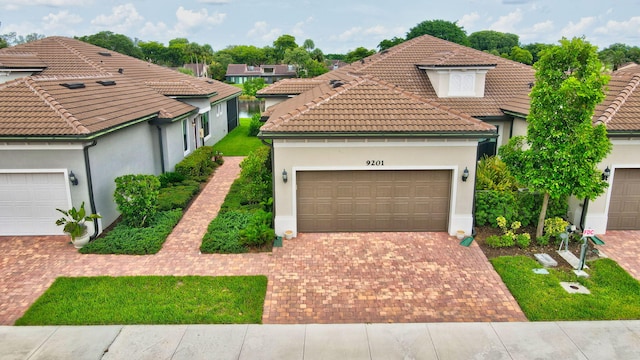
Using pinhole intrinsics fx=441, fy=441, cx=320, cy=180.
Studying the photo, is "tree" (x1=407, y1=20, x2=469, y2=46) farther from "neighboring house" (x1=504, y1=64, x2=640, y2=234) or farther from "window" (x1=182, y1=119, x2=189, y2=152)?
"neighboring house" (x1=504, y1=64, x2=640, y2=234)

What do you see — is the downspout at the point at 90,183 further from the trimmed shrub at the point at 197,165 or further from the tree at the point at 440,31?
the tree at the point at 440,31

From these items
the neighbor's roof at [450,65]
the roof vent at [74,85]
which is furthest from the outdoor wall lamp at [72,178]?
the neighbor's roof at [450,65]

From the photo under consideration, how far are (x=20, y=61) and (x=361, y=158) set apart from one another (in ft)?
56.7

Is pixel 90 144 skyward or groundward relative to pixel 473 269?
skyward

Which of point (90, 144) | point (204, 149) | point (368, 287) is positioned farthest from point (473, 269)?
point (204, 149)

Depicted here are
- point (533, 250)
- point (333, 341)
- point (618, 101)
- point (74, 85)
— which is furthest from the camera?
point (74, 85)

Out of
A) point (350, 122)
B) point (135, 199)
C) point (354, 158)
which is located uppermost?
point (350, 122)

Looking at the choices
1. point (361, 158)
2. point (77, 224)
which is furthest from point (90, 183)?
point (361, 158)

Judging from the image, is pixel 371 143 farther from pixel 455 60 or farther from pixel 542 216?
pixel 455 60

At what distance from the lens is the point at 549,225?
12211 millimetres

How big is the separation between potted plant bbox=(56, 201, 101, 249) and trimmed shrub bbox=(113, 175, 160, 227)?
2.82 feet

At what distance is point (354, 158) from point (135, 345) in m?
7.06

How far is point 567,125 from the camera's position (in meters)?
11.0

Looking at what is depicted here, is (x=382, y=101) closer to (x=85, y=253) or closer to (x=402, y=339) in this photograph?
(x=402, y=339)
